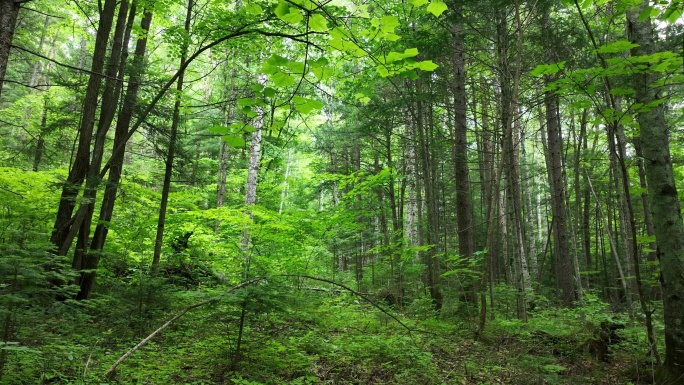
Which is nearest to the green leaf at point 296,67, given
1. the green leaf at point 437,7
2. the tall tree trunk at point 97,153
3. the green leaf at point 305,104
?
the green leaf at point 305,104

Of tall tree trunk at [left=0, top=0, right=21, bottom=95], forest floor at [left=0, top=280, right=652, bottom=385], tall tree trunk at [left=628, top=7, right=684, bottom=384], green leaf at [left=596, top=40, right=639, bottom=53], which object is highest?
green leaf at [left=596, top=40, right=639, bottom=53]

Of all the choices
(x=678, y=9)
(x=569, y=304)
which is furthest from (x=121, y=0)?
(x=569, y=304)

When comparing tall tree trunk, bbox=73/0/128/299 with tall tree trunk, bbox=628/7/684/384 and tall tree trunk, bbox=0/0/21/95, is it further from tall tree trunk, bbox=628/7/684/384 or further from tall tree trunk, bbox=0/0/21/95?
tall tree trunk, bbox=628/7/684/384

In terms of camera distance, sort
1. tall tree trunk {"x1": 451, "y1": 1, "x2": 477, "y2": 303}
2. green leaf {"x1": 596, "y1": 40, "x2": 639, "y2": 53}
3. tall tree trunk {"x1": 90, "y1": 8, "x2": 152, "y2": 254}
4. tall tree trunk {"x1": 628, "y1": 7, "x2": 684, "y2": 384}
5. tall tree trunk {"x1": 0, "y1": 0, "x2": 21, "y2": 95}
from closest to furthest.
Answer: tall tree trunk {"x1": 0, "y1": 0, "x2": 21, "y2": 95} < green leaf {"x1": 596, "y1": 40, "x2": 639, "y2": 53} < tall tree trunk {"x1": 628, "y1": 7, "x2": 684, "y2": 384} < tall tree trunk {"x1": 90, "y1": 8, "x2": 152, "y2": 254} < tall tree trunk {"x1": 451, "y1": 1, "x2": 477, "y2": 303}

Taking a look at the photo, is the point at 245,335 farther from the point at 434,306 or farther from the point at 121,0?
the point at 121,0

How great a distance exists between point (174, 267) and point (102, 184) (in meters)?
3.74

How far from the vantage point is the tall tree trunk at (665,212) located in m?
3.80

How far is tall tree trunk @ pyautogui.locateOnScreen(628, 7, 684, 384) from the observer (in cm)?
380

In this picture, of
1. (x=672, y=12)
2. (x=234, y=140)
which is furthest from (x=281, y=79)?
(x=672, y=12)

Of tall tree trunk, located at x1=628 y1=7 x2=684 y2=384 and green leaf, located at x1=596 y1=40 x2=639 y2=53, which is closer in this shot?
green leaf, located at x1=596 y1=40 x2=639 y2=53

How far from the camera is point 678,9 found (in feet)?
Answer: 8.70

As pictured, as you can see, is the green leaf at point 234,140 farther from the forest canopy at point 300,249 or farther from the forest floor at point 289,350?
the forest floor at point 289,350

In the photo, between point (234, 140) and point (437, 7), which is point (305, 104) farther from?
point (437, 7)

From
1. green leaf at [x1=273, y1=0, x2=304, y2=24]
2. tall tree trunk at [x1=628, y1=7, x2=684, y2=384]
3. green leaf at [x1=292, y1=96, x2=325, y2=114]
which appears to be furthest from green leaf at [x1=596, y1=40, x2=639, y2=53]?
green leaf at [x1=273, y1=0, x2=304, y2=24]
